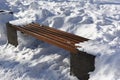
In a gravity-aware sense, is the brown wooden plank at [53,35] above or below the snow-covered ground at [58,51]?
above

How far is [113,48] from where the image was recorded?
4.06 m

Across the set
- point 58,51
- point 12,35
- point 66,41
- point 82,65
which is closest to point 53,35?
point 58,51

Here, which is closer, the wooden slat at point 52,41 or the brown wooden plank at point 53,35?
the wooden slat at point 52,41

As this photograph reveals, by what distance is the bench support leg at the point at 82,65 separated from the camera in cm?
391

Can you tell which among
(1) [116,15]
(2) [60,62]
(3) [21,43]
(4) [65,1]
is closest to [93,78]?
(2) [60,62]

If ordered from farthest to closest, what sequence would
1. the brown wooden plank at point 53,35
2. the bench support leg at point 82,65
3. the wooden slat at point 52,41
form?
the brown wooden plank at point 53,35 → the wooden slat at point 52,41 → the bench support leg at point 82,65

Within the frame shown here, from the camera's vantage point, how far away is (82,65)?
13.3 feet

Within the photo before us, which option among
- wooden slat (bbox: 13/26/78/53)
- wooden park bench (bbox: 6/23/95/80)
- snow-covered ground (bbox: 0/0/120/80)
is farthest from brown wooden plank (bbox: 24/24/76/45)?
snow-covered ground (bbox: 0/0/120/80)

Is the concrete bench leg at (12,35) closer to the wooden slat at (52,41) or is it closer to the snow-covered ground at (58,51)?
the snow-covered ground at (58,51)

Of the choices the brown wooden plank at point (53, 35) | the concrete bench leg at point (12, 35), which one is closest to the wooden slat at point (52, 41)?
the brown wooden plank at point (53, 35)

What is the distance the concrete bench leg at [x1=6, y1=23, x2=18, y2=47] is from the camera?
19.2 feet

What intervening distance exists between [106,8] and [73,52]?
6.09m

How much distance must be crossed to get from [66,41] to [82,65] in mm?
651

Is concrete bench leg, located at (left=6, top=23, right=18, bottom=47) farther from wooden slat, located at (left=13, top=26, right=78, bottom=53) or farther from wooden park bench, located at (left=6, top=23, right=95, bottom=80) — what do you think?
wooden slat, located at (left=13, top=26, right=78, bottom=53)
